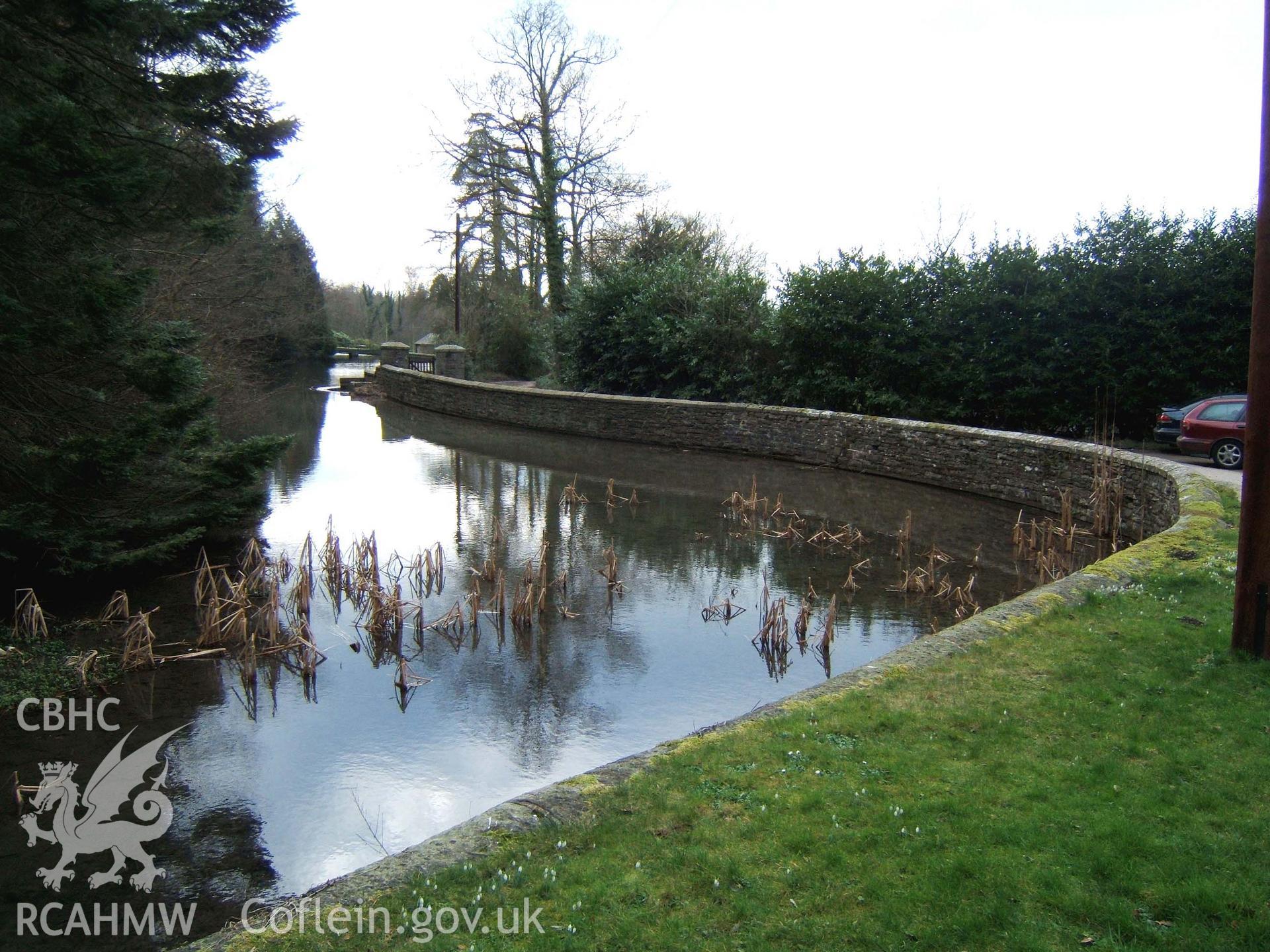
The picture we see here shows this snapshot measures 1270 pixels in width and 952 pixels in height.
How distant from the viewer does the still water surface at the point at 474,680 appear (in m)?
5.26

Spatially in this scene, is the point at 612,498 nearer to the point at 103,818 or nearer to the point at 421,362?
the point at 103,818

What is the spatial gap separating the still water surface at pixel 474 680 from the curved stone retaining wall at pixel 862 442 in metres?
0.74

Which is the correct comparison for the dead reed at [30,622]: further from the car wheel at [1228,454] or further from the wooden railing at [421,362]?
the wooden railing at [421,362]

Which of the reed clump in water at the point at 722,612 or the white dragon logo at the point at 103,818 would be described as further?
the reed clump in water at the point at 722,612

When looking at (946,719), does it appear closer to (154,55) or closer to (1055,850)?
(1055,850)

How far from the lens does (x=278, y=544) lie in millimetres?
11656

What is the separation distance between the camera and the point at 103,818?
5277 millimetres

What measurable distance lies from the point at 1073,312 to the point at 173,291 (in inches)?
673

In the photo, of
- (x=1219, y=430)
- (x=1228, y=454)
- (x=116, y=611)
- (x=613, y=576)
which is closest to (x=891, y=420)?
(x=1219, y=430)

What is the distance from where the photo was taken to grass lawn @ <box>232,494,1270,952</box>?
3352 millimetres

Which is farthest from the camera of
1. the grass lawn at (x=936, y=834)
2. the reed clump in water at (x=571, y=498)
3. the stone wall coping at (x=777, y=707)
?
the reed clump in water at (x=571, y=498)

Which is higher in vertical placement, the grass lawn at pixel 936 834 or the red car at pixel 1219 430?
the red car at pixel 1219 430

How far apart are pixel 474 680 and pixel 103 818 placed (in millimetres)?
2832

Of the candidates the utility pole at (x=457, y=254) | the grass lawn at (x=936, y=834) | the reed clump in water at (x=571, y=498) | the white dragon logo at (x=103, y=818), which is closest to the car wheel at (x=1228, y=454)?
the reed clump in water at (x=571, y=498)
